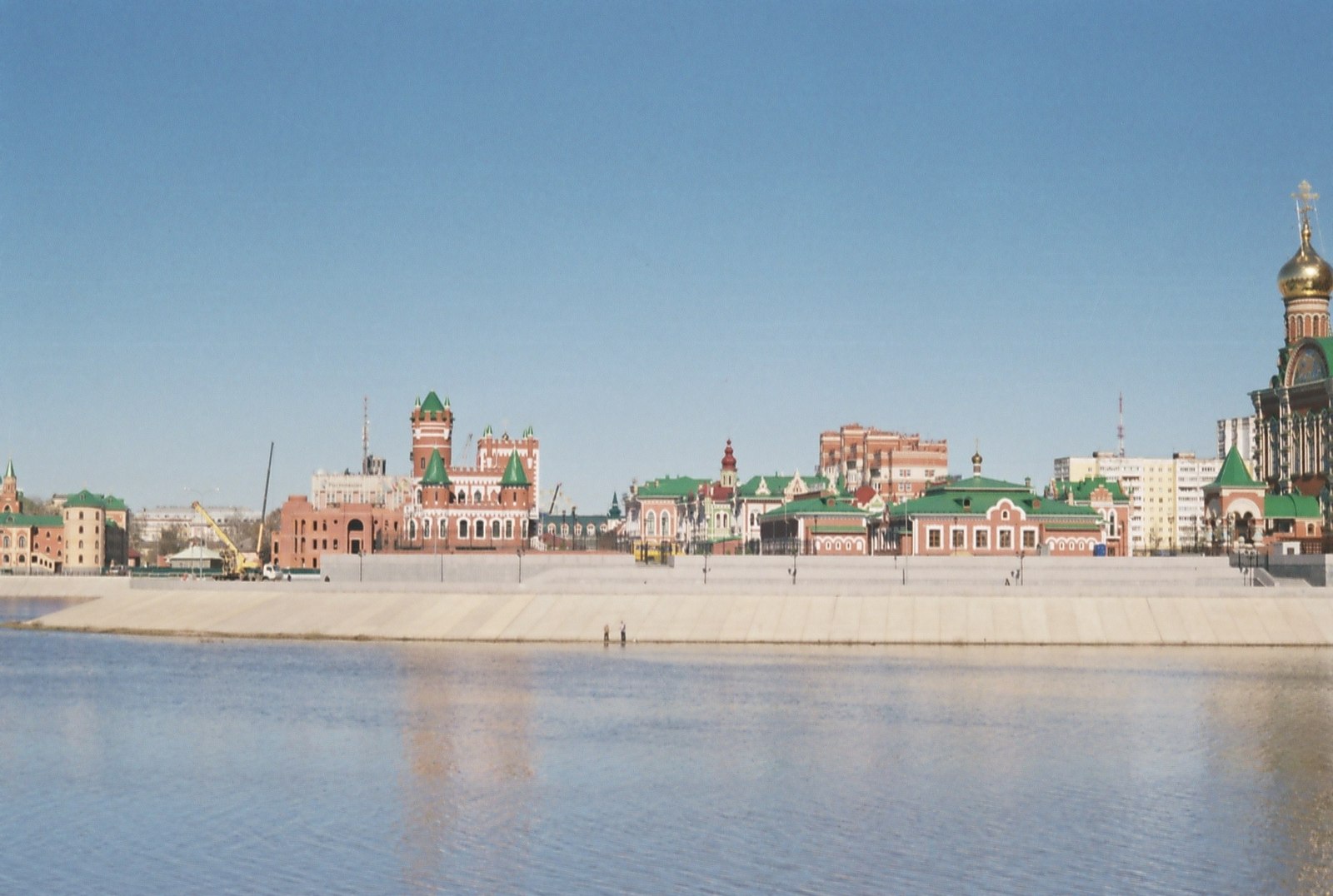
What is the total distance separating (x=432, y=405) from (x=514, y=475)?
52.5 feet

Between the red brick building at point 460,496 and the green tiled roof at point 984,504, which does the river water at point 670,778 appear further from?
the red brick building at point 460,496

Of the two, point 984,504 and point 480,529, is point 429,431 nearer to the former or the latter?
point 480,529

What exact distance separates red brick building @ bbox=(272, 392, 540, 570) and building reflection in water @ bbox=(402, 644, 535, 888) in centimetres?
6721

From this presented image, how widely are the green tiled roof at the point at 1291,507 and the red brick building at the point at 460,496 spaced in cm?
5838

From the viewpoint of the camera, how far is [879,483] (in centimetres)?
17900

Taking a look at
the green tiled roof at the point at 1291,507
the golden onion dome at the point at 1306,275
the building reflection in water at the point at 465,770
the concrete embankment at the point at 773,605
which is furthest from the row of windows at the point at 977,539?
the building reflection in water at the point at 465,770

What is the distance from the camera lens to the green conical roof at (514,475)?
478 feet

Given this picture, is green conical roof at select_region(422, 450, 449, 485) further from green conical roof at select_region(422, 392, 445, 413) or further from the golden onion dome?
the golden onion dome

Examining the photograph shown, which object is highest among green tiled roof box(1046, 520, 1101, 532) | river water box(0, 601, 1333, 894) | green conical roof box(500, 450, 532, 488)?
green conical roof box(500, 450, 532, 488)

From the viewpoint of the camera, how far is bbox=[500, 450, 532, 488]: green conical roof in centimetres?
14575

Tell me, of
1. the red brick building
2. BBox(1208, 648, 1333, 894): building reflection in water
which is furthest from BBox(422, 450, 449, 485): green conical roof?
BBox(1208, 648, 1333, 894): building reflection in water

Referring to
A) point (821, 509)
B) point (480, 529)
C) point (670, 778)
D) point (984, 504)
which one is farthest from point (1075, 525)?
point (670, 778)

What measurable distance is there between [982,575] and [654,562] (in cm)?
2227

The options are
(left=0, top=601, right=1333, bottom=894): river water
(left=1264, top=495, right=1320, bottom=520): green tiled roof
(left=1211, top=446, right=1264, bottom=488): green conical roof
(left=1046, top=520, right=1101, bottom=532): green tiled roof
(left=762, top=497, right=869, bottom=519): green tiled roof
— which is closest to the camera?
(left=0, top=601, right=1333, bottom=894): river water
